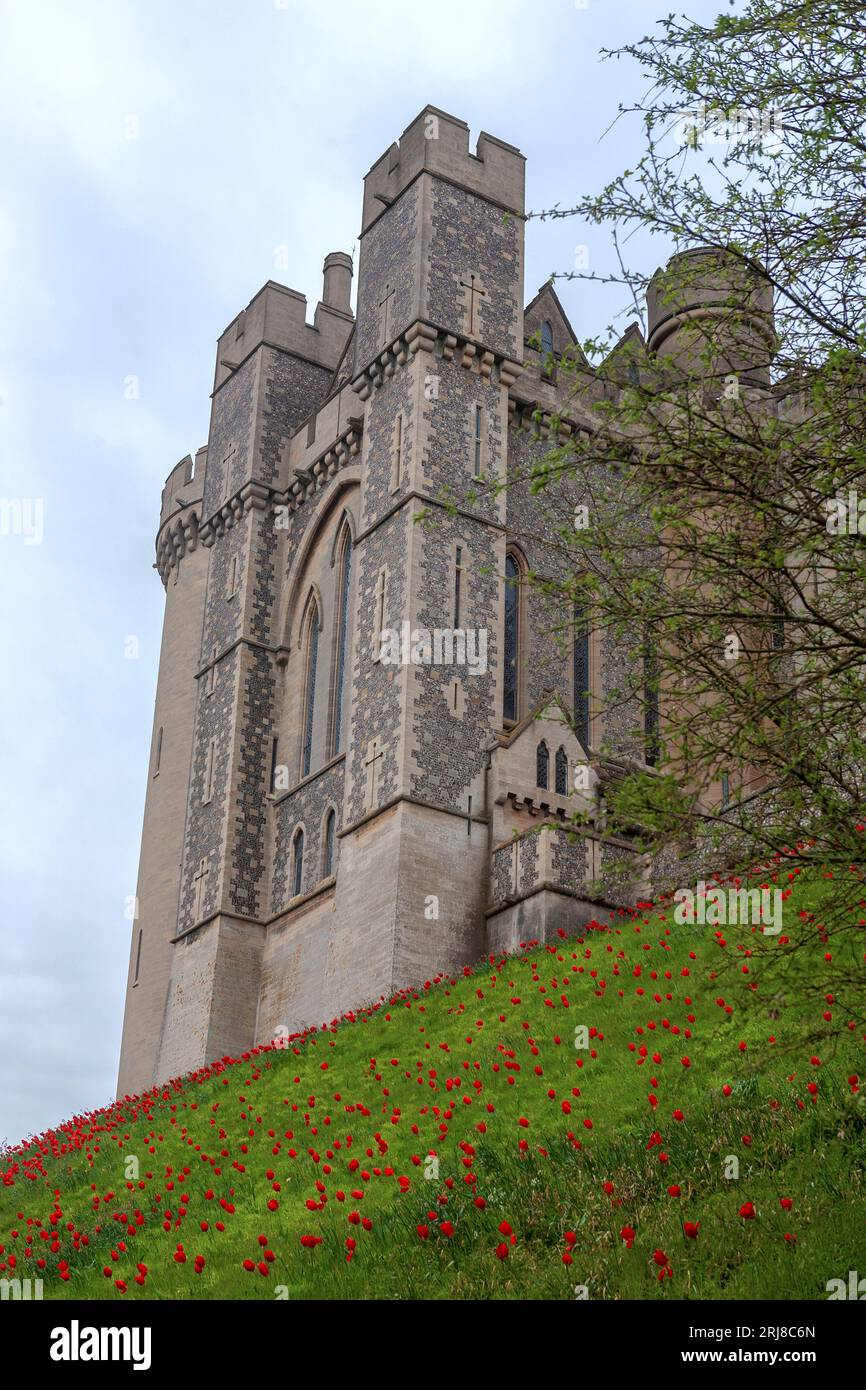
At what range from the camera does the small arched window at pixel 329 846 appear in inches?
1179

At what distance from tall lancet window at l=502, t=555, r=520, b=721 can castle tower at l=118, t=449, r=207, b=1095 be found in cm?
891

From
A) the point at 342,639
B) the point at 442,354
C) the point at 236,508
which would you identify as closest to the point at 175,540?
the point at 236,508

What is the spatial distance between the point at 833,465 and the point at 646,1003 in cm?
833

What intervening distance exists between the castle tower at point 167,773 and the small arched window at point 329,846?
5097 mm

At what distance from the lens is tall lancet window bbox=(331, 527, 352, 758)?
3164 cm

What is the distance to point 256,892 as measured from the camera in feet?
105

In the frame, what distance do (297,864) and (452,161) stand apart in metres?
13.5

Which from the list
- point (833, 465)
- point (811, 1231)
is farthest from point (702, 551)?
point (811, 1231)

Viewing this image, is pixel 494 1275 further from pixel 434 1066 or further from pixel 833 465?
pixel 434 1066

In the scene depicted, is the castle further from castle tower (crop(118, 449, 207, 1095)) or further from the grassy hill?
the grassy hill

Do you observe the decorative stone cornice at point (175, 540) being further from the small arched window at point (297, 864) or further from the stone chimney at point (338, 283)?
the small arched window at point (297, 864)

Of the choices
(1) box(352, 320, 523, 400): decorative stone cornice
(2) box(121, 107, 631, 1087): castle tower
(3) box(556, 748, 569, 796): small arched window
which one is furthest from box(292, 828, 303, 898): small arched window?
(1) box(352, 320, 523, 400): decorative stone cornice

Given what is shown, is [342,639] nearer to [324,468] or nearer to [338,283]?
[324,468]

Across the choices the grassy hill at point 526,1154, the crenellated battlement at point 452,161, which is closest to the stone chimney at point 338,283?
the crenellated battlement at point 452,161
